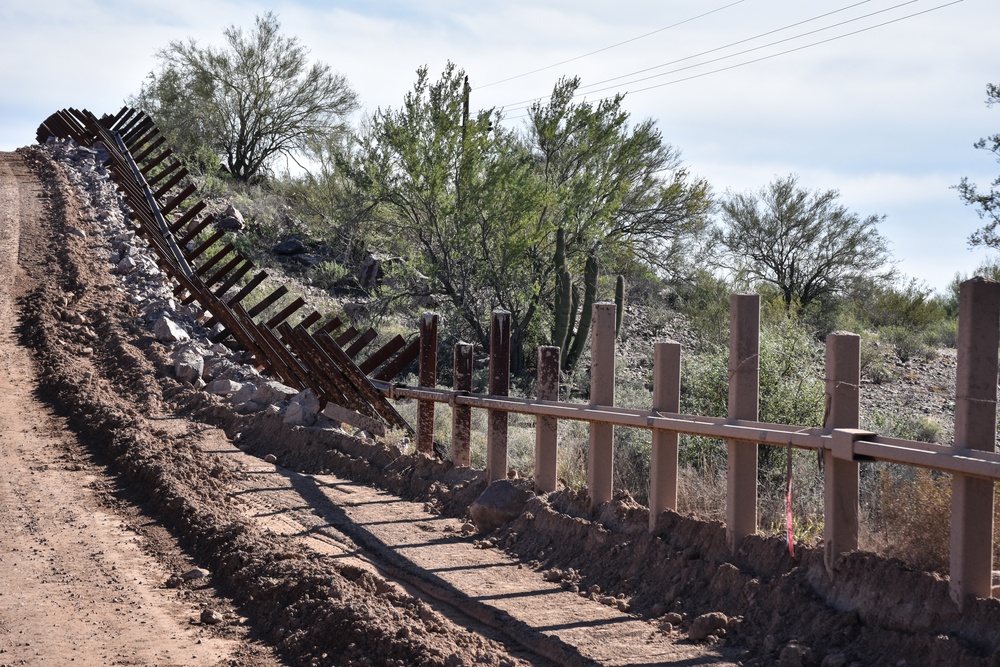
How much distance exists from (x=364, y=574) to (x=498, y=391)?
9.35 feet

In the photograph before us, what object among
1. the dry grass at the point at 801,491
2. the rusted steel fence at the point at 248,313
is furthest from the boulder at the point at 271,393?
the dry grass at the point at 801,491

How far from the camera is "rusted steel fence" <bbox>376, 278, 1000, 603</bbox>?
15.7 ft

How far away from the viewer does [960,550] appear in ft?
15.5

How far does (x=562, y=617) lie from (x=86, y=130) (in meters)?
26.2

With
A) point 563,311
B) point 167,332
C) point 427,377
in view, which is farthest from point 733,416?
point 563,311

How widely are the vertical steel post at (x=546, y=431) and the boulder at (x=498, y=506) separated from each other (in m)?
0.18

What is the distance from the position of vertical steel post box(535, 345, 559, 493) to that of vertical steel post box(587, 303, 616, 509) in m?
0.49

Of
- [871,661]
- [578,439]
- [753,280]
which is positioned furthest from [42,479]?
[753,280]

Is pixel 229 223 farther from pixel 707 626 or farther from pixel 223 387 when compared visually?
pixel 707 626

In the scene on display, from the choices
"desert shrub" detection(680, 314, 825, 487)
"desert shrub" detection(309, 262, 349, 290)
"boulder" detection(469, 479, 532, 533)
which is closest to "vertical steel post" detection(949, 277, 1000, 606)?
"boulder" detection(469, 479, 532, 533)

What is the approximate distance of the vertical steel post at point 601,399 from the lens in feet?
23.7

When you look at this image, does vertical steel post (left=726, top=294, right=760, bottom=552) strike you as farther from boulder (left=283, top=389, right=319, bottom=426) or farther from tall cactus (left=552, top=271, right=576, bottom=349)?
tall cactus (left=552, top=271, right=576, bottom=349)

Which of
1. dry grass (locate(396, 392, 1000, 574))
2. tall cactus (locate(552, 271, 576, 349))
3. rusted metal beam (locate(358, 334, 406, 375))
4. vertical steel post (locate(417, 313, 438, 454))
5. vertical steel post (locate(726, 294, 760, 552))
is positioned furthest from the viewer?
tall cactus (locate(552, 271, 576, 349))

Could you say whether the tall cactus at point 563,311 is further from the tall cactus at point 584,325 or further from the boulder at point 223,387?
the boulder at point 223,387
